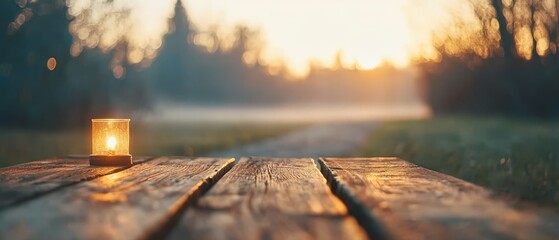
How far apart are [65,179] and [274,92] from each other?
84112 millimetres

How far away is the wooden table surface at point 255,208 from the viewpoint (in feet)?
5.72

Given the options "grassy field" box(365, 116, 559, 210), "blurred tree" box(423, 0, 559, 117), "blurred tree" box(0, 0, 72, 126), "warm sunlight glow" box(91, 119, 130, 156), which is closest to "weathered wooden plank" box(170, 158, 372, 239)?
"grassy field" box(365, 116, 559, 210)

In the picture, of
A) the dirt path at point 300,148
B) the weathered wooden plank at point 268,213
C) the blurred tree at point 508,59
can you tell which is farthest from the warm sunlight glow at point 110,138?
the blurred tree at point 508,59

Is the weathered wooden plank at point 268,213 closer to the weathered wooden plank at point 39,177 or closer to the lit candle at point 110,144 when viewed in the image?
the weathered wooden plank at point 39,177

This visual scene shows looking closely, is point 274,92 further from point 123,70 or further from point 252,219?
point 252,219

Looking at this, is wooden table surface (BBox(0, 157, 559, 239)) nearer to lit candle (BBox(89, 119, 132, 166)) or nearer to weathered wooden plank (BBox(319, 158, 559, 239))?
weathered wooden plank (BBox(319, 158, 559, 239))

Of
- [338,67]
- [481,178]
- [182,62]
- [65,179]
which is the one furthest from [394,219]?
[338,67]

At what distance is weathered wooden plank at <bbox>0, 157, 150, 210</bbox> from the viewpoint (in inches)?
92.1

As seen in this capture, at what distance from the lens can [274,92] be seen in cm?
8688

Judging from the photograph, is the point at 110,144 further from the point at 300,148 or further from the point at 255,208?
the point at 300,148

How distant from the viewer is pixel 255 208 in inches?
84.0

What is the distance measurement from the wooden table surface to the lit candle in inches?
25.5

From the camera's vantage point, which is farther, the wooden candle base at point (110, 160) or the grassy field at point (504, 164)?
the grassy field at point (504, 164)

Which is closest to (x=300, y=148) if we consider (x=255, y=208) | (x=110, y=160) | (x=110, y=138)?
(x=110, y=138)
